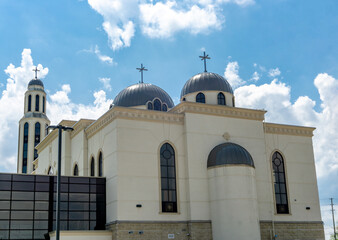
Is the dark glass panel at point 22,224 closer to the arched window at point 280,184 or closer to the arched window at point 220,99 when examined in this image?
the arched window at point 220,99

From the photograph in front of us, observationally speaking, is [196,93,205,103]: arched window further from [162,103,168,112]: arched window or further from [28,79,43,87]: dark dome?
[28,79,43,87]: dark dome

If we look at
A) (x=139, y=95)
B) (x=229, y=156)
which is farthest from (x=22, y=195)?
(x=229, y=156)

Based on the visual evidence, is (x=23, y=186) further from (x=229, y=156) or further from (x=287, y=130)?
(x=287, y=130)

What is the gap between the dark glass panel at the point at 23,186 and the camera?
107 ft

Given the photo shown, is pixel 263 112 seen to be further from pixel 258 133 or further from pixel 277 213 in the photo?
pixel 277 213

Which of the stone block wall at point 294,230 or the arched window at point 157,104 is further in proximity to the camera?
the arched window at point 157,104

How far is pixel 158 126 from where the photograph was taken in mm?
34938

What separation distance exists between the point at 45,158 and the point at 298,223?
24.4 meters

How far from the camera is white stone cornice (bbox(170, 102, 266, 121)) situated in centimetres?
3575

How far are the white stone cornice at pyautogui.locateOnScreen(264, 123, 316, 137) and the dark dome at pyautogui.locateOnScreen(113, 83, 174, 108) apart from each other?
941cm

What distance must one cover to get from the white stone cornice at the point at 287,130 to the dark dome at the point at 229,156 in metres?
5.16

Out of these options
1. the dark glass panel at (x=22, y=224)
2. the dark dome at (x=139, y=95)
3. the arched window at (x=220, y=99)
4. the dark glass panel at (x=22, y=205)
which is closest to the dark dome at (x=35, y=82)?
the dark dome at (x=139, y=95)

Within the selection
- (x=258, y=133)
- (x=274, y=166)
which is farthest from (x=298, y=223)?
(x=258, y=133)

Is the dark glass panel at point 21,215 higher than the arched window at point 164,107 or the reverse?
the reverse
